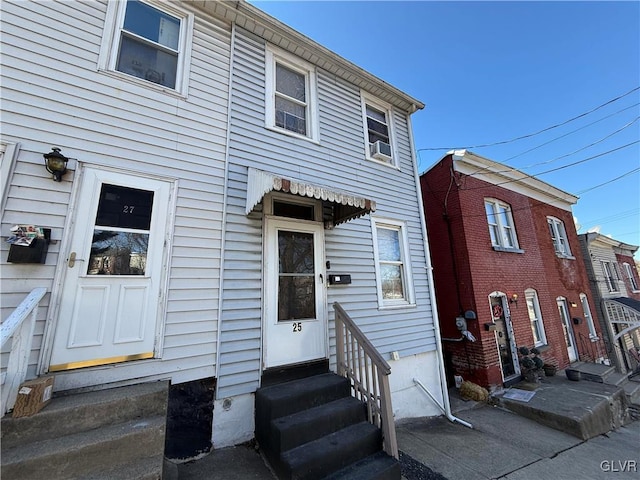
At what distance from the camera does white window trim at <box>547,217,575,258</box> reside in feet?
36.3

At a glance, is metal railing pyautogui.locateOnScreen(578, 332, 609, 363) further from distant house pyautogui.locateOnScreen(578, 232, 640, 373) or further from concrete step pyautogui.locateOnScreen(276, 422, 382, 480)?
concrete step pyautogui.locateOnScreen(276, 422, 382, 480)

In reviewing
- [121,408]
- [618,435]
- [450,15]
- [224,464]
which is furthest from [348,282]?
[450,15]

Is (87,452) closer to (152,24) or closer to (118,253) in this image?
(118,253)

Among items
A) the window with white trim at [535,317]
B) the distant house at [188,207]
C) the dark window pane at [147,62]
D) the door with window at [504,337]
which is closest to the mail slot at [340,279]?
the distant house at [188,207]

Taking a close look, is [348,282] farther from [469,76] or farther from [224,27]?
[469,76]

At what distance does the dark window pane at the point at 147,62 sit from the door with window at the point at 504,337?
8982 mm

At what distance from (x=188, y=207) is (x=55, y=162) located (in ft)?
4.21

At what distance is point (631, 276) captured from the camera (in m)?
16.7

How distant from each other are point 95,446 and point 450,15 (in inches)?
426

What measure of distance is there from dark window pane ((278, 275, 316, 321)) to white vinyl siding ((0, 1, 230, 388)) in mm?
943

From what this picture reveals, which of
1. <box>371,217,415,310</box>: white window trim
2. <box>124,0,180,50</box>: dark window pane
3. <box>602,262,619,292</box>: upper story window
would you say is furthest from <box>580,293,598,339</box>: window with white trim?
<box>124,0,180,50</box>: dark window pane

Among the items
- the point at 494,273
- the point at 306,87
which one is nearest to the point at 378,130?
the point at 306,87

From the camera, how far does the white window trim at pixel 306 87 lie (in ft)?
14.6

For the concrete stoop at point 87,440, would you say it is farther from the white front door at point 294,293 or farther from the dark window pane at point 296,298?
the dark window pane at point 296,298
